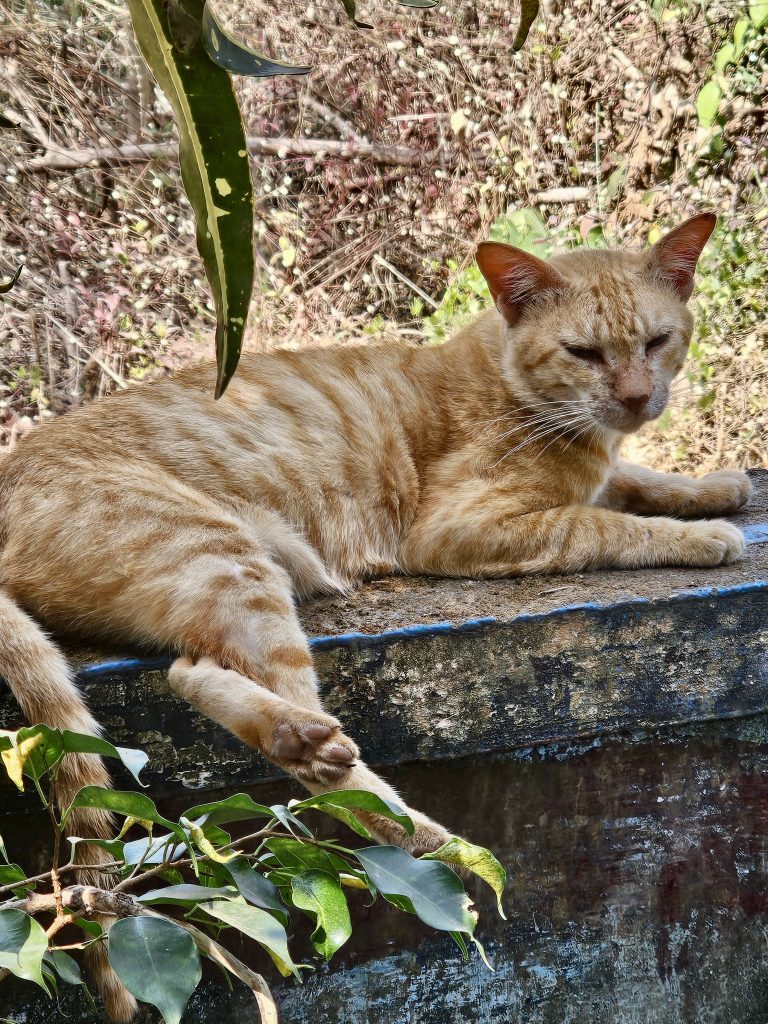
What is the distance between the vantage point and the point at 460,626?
1.64 meters

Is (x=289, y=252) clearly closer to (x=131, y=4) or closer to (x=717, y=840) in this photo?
(x=717, y=840)

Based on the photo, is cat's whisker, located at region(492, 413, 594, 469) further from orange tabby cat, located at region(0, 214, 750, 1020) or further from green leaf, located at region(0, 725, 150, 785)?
green leaf, located at region(0, 725, 150, 785)

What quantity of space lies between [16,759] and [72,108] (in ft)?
15.3

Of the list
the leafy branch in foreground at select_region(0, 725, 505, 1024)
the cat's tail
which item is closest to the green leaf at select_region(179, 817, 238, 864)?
the leafy branch in foreground at select_region(0, 725, 505, 1024)

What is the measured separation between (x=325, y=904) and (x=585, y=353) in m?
1.70

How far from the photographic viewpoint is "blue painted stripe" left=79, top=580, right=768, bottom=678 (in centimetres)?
152

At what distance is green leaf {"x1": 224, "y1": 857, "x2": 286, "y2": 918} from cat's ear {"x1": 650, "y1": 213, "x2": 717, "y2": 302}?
197 centimetres

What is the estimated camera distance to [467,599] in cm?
187

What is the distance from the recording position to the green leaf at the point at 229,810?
90 centimetres

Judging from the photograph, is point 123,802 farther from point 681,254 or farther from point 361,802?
point 681,254

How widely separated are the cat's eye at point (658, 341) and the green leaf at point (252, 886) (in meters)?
1.74

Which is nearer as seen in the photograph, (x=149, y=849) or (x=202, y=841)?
(x=202, y=841)

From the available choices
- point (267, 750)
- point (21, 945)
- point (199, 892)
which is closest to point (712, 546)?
point (267, 750)

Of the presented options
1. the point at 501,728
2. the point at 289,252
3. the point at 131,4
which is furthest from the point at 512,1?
the point at 131,4
